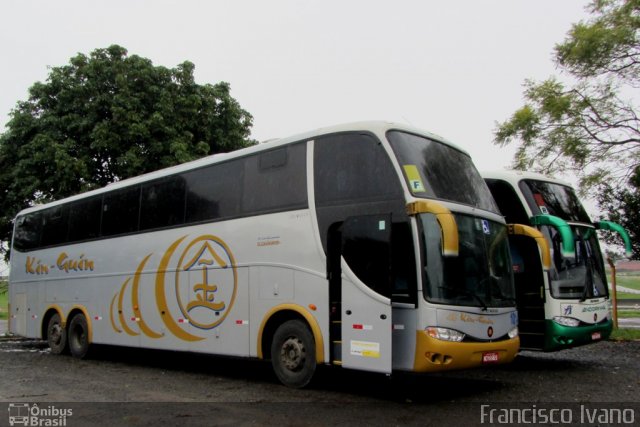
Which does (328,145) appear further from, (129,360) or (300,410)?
(129,360)

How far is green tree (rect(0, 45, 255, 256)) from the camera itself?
19141 mm

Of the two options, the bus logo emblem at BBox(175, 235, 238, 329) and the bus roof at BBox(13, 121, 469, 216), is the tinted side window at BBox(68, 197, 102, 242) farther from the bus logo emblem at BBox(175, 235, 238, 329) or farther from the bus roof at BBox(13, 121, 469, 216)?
the bus logo emblem at BBox(175, 235, 238, 329)

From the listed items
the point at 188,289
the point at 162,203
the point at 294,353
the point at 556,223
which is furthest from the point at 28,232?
the point at 556,223

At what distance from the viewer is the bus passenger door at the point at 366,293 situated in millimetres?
7797

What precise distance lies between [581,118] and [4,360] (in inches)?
610

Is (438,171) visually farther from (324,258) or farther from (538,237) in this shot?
(538,237)

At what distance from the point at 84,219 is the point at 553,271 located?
10.4 m

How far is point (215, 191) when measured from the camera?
1103 cm

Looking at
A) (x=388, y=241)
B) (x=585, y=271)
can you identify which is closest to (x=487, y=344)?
(x=388, y=241)

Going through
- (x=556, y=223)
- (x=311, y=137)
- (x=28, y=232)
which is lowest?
(x=556, y=223)

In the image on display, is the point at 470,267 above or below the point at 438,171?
below

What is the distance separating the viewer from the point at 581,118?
16.7m

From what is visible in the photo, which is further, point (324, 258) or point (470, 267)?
point (324, 258)

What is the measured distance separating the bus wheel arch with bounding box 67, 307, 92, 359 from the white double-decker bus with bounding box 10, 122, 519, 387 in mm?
1337
